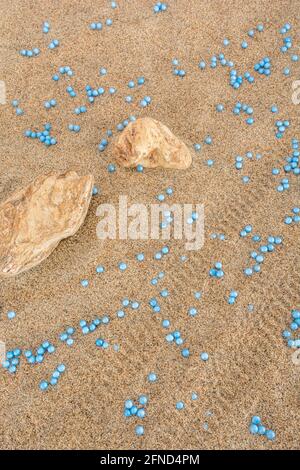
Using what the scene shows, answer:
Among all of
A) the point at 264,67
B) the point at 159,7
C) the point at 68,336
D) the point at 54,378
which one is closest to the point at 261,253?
the point at 68,336

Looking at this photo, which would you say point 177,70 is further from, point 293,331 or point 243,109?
point 293,331

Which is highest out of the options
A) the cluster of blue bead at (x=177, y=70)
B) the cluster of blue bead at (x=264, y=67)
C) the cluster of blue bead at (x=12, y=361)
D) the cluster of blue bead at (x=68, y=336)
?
the cluster of blue bead at (x=264, y=67)

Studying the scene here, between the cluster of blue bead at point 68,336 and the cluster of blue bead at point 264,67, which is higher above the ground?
the cluster of blue bead at point 264,67

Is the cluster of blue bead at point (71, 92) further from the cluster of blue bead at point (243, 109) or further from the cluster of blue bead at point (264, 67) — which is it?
the cluster of blue bead at point (264, 67)

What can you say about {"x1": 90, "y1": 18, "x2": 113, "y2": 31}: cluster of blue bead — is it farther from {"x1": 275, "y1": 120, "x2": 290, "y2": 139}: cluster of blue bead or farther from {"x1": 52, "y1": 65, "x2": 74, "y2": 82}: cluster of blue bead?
{"x1": 275, "y1": 120, "x2": 290, "y2": 139}: cluster of blue bead

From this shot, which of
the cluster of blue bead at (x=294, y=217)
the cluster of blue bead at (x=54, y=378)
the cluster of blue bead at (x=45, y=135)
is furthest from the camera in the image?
the cluster of blue bead at (x=45, y=135)

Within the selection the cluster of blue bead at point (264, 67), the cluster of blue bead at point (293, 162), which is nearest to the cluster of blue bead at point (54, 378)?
the cluster of blue bead at point (293, 162)
